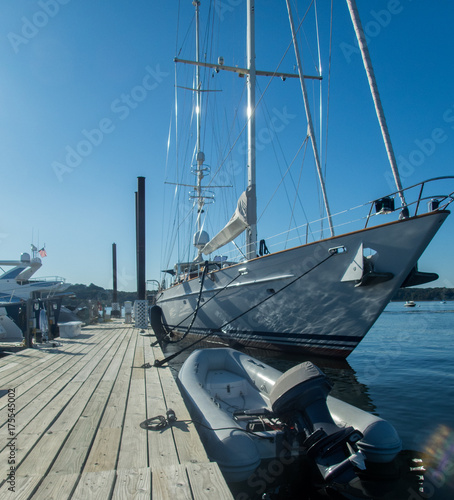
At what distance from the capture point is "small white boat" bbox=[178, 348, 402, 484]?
3195mm

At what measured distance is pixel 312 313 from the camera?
9.13 metres

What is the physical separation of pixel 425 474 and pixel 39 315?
974 centimetres

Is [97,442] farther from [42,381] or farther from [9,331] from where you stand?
[9,331]

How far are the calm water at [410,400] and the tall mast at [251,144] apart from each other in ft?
11.7

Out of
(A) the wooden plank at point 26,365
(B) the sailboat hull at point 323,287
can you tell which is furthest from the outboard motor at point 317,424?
(B) the sailboat hull at point 323,287

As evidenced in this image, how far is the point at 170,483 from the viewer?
86.7 inches

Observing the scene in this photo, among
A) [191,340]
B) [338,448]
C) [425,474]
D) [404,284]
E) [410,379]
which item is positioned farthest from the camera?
[191,340]

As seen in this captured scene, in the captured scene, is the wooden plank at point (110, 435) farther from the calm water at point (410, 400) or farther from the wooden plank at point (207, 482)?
the calm water at point (410, 400)

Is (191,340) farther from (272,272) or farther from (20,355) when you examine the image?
(20,355)

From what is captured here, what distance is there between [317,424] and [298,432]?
0.34 m

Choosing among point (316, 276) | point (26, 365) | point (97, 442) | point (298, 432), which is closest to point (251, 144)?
point (316, 276)

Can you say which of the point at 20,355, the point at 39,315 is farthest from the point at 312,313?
the point at 39,315

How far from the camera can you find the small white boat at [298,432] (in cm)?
320

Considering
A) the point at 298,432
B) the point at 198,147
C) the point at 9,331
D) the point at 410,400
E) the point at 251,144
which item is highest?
the point at 198,147
